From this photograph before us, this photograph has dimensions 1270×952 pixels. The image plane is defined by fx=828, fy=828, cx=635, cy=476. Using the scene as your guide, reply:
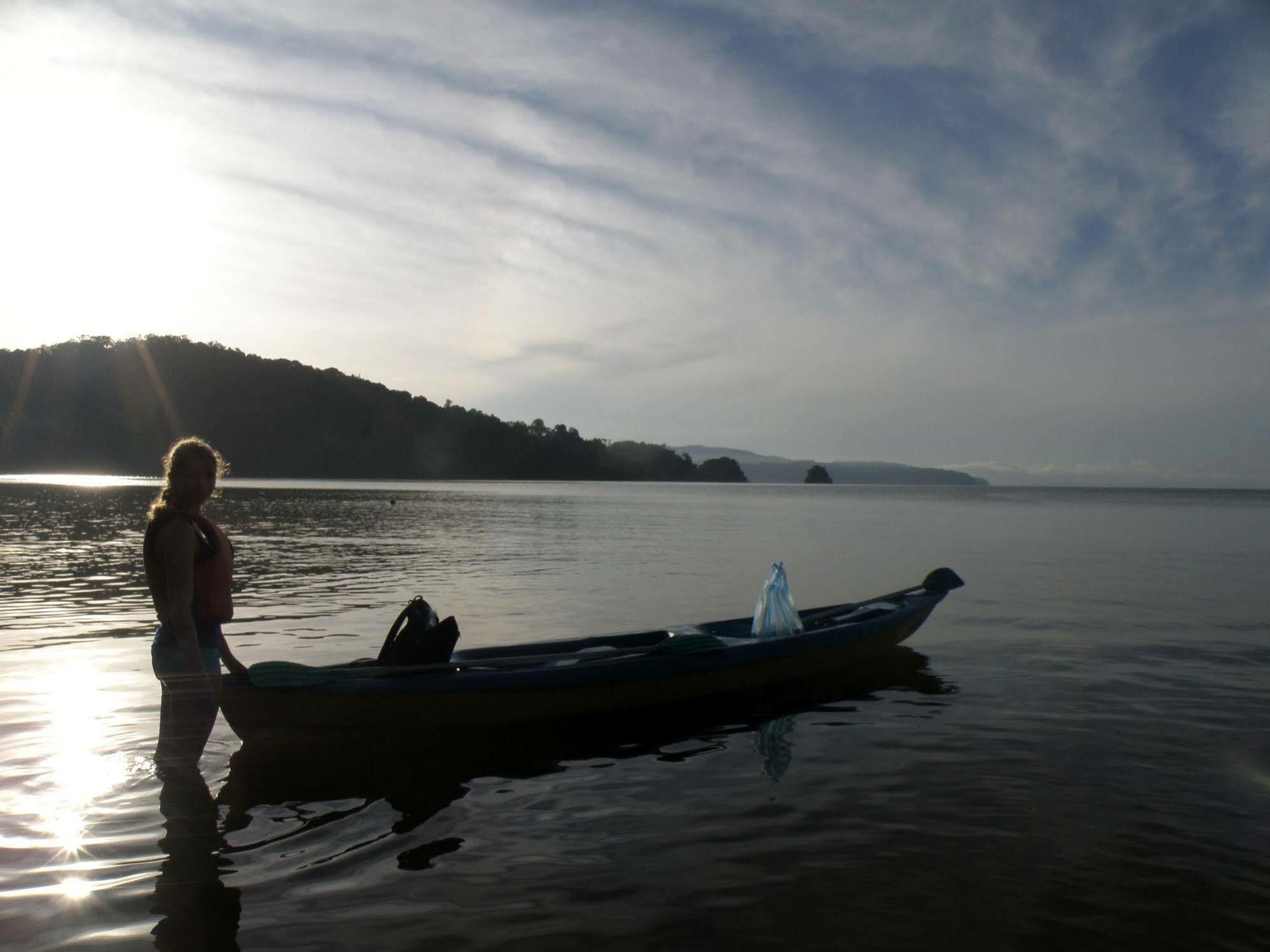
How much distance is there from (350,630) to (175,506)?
32.8ft

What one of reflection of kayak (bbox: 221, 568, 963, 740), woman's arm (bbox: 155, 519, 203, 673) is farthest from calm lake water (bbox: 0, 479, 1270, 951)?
woman's arm (bbox: 155, 519, 203, 673)

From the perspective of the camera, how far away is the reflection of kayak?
7.93 m

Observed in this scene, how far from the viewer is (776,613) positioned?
39.1 feet

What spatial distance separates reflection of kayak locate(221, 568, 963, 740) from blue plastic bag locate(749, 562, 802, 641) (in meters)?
0.36

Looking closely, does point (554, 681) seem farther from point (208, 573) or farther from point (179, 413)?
point (179, 413)

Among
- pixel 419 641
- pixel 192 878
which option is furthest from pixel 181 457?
pixel 419 641

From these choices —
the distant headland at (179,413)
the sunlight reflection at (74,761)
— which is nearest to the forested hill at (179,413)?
the distant headland at (179,413)

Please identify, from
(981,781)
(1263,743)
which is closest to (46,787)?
(981,781)

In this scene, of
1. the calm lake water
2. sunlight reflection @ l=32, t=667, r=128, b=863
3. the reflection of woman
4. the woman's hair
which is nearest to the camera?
the reflection of woman

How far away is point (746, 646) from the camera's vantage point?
1082 cm

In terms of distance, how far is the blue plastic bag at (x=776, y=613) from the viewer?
11859 mm

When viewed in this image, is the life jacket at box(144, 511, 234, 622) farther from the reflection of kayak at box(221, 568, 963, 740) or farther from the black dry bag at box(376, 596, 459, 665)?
the black dry bag at box(376, 596, 459, 665)

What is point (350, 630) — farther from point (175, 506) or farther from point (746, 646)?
point (175, 506)

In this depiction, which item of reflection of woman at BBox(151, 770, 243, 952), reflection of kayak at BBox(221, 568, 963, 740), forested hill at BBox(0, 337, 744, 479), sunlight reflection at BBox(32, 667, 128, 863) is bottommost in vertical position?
reflection of woman at BBox(151, 770, 243, 952)
